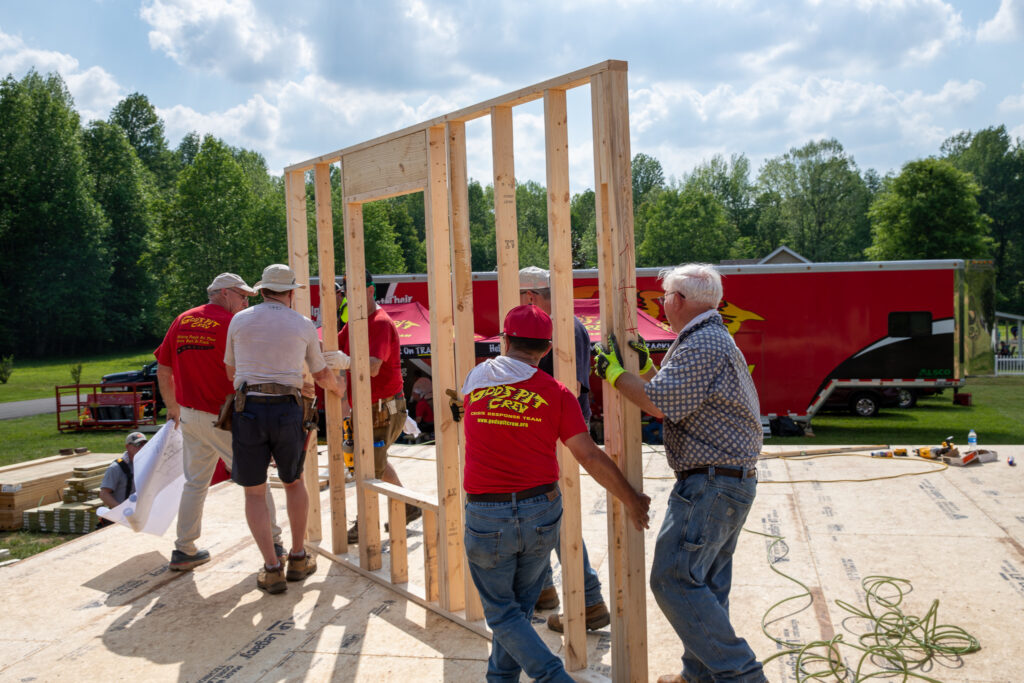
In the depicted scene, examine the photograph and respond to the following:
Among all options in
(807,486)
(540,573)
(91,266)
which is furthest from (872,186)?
(540,573)

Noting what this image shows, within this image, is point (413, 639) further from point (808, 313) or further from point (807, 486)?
point (808, 313)

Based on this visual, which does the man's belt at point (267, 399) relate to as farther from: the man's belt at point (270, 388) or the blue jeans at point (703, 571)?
the blue jeans at point (703, 571)

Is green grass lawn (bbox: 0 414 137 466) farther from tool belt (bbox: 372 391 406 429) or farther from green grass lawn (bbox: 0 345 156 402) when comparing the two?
green grass lawn (bbox: 0 345 156 402)

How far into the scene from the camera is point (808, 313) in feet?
44.5

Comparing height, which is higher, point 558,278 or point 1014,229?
point 1014,229

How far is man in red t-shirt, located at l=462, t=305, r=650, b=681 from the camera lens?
2881mm

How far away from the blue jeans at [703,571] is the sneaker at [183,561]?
11.8 ft

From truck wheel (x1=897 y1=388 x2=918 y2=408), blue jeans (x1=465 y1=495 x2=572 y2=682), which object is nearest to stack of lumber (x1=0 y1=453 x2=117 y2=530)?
blue jeans (x1=465 y1=495 x2=572 y2=682)

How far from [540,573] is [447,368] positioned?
1433 millimetres

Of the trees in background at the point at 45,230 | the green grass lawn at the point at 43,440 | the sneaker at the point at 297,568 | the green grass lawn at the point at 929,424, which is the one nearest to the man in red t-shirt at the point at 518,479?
the sneaker at the point at 297,568

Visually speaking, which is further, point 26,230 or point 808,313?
point 26,230

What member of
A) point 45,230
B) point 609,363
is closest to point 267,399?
point 609,363

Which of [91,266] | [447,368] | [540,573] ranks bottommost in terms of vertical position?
[540,573]

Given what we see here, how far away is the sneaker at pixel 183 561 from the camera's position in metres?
5.19
